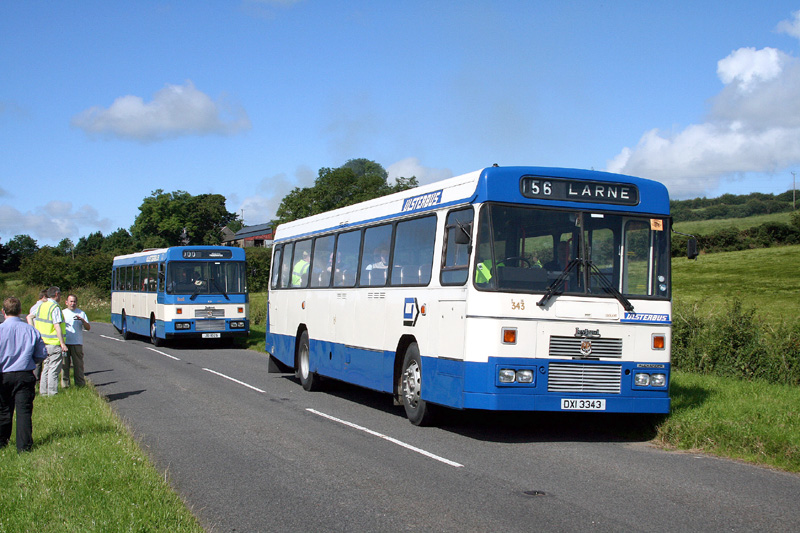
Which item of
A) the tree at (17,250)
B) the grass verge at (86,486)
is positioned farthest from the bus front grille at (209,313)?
the tree at (17,250)

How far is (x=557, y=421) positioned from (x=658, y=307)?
2.67 m

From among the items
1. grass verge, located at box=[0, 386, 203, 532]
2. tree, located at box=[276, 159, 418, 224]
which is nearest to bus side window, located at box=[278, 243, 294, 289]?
grass verge, located at box=[0, 386, 203, 532]

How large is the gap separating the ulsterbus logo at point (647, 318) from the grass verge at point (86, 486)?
573 centimetres

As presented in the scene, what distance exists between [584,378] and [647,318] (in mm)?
1124

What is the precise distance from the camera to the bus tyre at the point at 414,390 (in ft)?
37.8

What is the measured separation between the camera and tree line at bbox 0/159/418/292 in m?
74.1

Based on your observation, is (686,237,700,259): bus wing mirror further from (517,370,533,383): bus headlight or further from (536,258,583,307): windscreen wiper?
(517,370,533,383): bus headlight

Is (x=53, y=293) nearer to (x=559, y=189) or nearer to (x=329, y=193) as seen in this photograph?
(x=559, y=189)

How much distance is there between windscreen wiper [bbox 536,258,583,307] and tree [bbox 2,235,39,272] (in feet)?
406

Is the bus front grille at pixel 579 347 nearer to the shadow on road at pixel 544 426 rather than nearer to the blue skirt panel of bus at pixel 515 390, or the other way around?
the blue skirt panel of bus at pixel 515 390

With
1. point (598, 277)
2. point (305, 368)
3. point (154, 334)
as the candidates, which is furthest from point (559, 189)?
point (154, 334)

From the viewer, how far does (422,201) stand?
39.8 ft

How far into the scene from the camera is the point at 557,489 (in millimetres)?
7656

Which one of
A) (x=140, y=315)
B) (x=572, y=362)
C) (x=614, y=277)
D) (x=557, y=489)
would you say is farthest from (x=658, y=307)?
(x=140, y=315)
